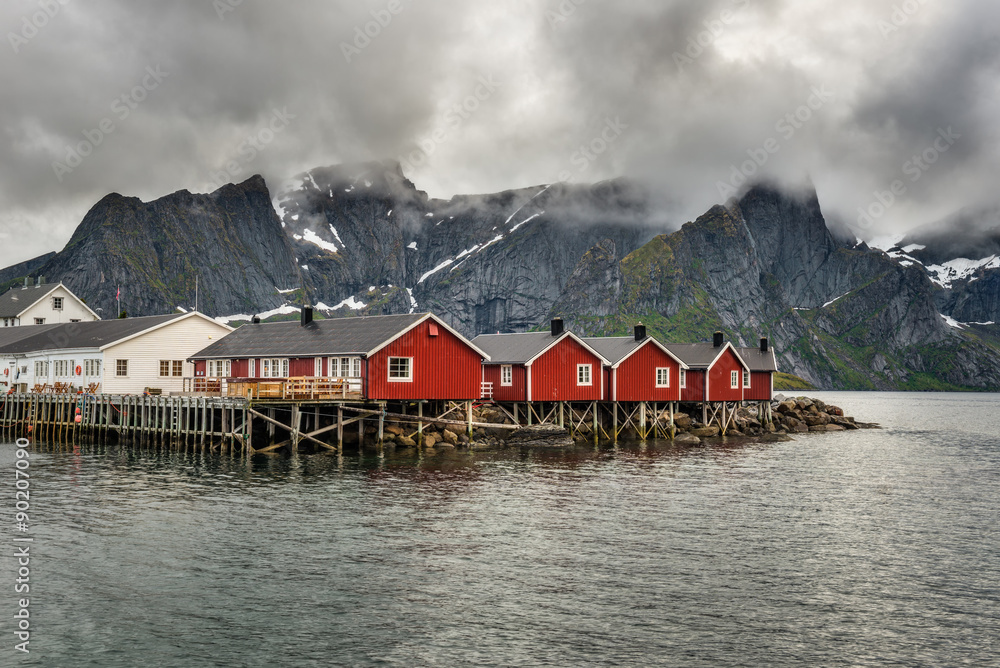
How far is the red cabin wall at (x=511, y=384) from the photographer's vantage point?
71.3 metres

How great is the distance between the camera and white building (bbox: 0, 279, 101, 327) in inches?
4483

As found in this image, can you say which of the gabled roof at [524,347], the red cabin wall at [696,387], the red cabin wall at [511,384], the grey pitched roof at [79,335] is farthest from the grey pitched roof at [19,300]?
the red cabin wall at [696,387]

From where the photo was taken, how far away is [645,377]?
78.8 meters

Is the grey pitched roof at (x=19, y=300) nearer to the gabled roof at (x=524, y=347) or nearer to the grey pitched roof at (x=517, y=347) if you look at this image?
the grey pitched roof at (x=517, y=347)

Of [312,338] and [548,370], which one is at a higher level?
[312,338]

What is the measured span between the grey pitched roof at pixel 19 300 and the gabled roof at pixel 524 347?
70022 mm

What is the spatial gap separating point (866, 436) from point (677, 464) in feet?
141

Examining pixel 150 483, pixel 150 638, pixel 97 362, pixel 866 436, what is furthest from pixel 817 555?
pixel 866 436

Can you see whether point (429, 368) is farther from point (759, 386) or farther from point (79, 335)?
point (759, 386)

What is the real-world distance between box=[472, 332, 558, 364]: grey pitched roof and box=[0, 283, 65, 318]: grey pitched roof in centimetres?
6934

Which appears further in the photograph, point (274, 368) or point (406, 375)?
point (274, 368)

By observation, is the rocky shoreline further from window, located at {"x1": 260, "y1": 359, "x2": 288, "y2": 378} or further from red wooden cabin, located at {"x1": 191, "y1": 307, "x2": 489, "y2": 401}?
window, located at {"x1": 260, "y1": 359, "x2": 288, "y2": 378}

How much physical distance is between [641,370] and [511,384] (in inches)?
525

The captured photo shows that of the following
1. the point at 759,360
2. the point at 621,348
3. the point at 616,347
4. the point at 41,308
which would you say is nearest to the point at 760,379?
the point at 759,360
